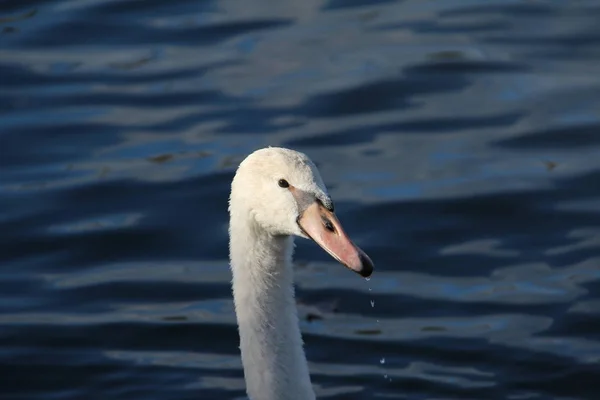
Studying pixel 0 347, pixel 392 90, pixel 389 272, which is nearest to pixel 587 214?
pixel 389 272

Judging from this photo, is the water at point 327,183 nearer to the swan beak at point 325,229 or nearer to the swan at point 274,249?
the swan at point 274,249

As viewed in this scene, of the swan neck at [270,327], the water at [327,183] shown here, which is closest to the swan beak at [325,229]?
the swan neck at [270,327]

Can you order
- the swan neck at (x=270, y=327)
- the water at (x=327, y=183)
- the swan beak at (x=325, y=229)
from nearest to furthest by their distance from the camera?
the swan beak at (x=325, y=229), the swan neck at (x=270, y=327), the water at (x=327, y=183)

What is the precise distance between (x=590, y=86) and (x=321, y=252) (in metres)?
3.27

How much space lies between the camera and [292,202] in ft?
19.1

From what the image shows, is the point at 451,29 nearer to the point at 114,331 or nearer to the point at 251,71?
the point at 251,71

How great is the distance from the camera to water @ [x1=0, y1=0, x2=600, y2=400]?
806 centimetres

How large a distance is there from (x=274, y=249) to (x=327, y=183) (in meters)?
3.78

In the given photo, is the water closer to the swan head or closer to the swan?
the swan

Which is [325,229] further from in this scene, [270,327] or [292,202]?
[270,327]

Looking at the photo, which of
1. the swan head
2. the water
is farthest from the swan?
the water

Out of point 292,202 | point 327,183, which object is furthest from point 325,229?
point 327,183

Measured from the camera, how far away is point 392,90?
11445mm

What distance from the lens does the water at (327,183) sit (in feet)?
26.5
